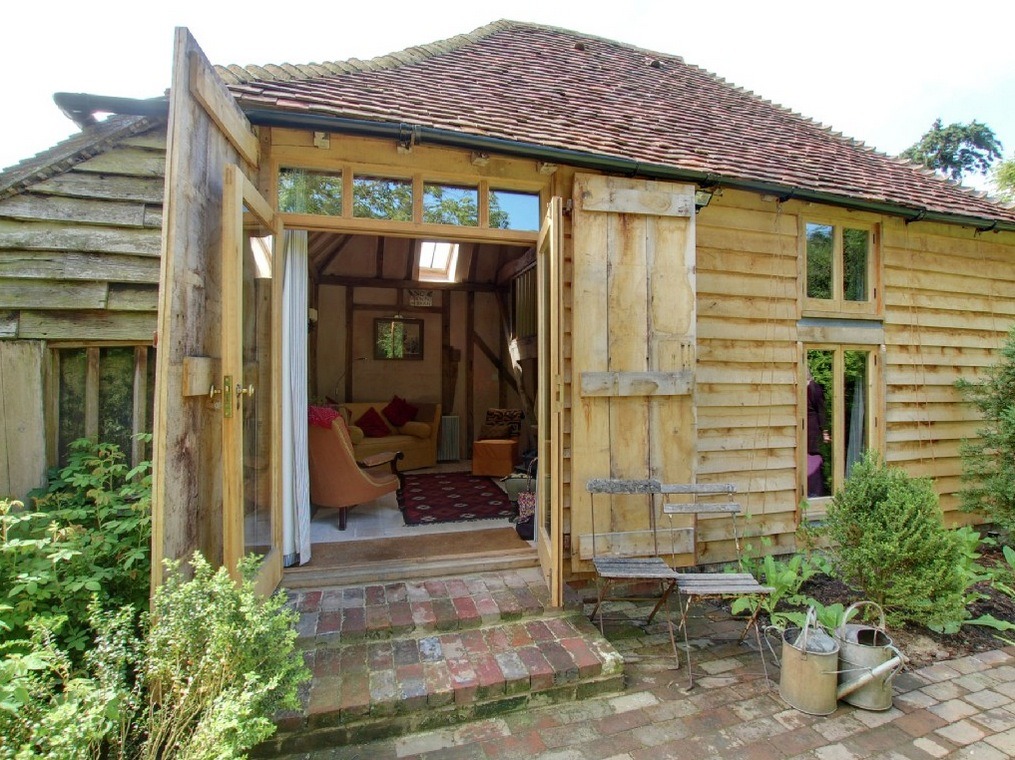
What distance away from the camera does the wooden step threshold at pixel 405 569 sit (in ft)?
A: 10.4

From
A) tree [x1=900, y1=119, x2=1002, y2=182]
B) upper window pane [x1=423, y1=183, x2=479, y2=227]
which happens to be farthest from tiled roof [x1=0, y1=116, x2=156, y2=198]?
tree [x1=900, y1=119, x2=1002, y2=182]

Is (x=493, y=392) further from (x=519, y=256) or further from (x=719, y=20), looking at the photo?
(x=719, y=20)

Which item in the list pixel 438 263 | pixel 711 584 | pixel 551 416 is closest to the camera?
pixel 711 584

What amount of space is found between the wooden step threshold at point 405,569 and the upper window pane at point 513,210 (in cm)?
236

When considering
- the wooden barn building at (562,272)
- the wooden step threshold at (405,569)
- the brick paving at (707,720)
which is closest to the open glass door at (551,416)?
the wooden barn building at (562,272)

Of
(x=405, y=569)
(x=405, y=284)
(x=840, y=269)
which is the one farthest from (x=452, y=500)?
(x=405, y=284)

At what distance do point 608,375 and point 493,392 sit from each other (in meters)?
6.16

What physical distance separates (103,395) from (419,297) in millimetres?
6248

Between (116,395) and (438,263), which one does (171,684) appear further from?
(438,263)

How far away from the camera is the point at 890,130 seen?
67.6ft

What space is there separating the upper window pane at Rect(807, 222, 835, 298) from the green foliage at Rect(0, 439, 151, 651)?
5090 millimetres

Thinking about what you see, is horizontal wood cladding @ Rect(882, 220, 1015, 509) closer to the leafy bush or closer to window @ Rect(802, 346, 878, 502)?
window @ Rect(802, 346, 878, 502)

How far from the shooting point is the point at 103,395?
9.77 ft

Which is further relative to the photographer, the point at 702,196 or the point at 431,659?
the point at 702,196
